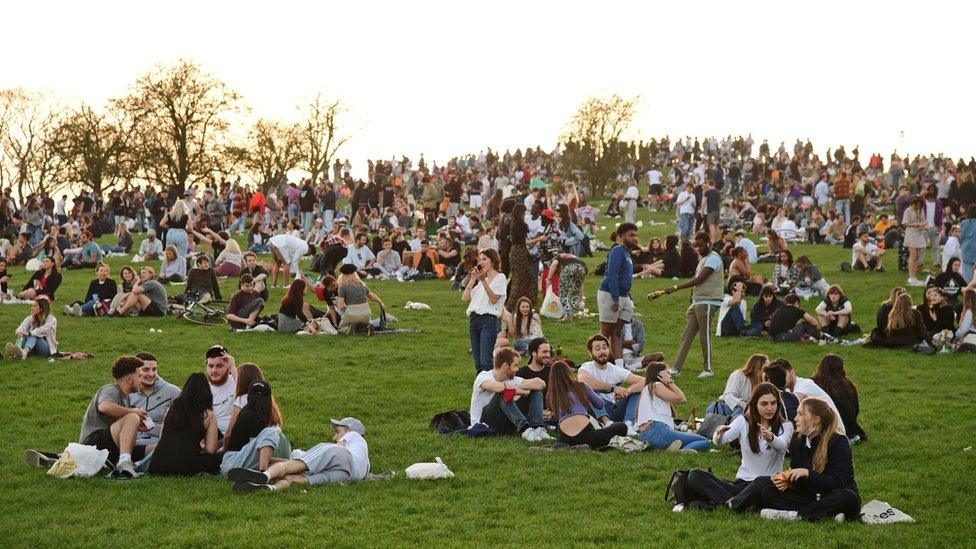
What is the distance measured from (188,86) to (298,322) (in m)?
36.8

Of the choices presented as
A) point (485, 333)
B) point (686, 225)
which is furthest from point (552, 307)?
point (686, 225)

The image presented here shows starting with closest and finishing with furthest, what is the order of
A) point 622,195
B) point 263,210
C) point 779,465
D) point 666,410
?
point 779,465, point 666,410, point 263,210, point 622,195

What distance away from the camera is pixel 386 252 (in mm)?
29297

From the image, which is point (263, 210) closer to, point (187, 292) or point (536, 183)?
point (536, 183)

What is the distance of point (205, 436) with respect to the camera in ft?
36.3

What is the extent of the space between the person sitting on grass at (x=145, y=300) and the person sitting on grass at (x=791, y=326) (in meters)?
11.1

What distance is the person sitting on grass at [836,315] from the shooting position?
20438 millimetres

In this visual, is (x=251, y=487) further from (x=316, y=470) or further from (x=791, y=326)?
(x=791, y=326)

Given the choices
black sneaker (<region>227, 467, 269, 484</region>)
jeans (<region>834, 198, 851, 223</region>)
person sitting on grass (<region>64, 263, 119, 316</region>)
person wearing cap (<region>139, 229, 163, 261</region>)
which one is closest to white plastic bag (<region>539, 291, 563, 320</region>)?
person sitting on grass (<region>64, 263, 119, 316</region>)

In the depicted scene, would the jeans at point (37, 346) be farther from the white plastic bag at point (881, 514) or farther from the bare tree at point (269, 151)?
the bare tree at point (269, 151)

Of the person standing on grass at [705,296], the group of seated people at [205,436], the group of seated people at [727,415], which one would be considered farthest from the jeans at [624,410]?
the person standing on grass at [705,296]

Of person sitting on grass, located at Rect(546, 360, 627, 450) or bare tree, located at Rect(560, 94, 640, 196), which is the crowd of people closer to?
person sitting on grass, located at Rect(546, 360, 627, 450)

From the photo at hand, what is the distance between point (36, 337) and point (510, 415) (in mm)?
8688

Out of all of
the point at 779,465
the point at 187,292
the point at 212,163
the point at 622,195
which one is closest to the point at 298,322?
the point at 187,292
